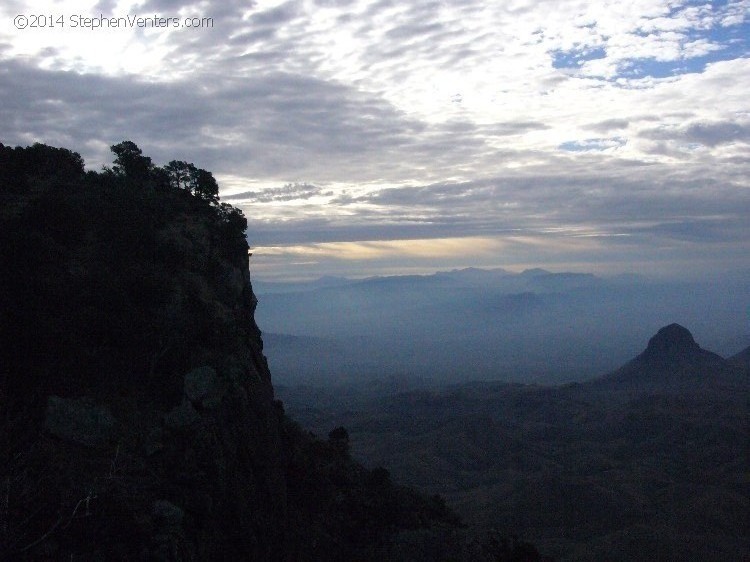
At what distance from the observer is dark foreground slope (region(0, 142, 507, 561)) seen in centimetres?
1578

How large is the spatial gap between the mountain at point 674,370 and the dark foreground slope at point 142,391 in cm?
12644

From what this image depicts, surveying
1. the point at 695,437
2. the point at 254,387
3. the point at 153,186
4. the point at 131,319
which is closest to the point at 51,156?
the point at 153,186

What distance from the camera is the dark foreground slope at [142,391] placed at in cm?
1578

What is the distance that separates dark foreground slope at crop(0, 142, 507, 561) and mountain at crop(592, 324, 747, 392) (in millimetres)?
126436

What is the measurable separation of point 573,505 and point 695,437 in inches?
1549

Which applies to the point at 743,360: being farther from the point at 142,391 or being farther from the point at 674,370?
the point at 142,391

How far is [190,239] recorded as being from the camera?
26.5 meters

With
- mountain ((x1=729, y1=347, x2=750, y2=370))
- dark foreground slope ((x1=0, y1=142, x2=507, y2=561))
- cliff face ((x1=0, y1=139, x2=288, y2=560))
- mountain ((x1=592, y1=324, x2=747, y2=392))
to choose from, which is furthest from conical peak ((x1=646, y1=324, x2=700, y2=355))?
cliff face ((x1=0, y1=139, x2=288, y2=560))

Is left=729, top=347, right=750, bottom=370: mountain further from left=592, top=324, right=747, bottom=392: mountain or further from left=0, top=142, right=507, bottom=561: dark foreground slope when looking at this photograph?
left=0, top=142, right=507, bottom=561: dark foreground slope

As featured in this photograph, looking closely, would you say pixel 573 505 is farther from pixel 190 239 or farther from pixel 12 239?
pixel 12 239

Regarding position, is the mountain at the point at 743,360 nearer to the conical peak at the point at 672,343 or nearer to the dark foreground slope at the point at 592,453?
the dark foreground slope at the point at 592,453

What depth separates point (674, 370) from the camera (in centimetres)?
15125

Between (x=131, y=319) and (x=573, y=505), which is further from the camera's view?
(x=573, y=505)

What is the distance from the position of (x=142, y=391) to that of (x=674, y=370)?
15565 cm
